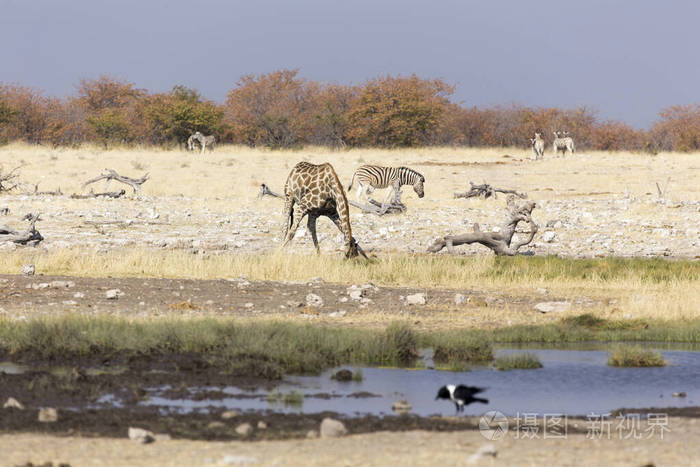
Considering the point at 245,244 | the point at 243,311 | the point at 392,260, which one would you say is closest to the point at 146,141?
the point at 245,244

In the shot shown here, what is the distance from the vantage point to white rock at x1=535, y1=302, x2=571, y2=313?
555 inches

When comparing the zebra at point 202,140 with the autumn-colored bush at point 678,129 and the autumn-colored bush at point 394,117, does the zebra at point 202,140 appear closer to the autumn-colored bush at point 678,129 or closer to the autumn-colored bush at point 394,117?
the autumn-colored bush at point 394,117

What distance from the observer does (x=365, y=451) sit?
647cm

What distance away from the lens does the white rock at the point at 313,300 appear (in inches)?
549

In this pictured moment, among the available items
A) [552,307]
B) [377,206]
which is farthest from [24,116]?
[552,307]

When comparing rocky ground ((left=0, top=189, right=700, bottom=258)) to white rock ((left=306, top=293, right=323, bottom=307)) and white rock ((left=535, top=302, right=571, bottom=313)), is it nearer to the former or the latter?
white rock ((left=535, top=302, right=571, bottom=313))

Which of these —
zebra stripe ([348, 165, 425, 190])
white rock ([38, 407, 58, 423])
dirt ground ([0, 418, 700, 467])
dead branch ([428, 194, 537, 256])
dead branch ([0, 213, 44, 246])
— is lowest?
white rock ([38, 407, 58, 423])

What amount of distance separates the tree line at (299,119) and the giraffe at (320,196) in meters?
31.5

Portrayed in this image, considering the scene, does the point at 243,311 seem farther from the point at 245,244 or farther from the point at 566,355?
the point at 245,244

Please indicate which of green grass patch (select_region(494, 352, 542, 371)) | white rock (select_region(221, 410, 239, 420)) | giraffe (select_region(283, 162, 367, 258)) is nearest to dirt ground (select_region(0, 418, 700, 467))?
white rock (select_region(221, 410, 239, 420))

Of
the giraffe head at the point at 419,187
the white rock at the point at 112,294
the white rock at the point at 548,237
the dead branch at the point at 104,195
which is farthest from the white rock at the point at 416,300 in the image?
the dead branch at the point at 104,195

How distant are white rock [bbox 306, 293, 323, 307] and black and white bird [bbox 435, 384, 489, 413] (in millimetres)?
5677

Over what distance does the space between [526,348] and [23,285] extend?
7.62m

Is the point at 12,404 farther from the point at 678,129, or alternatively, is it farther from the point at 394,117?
the point at 678,129
